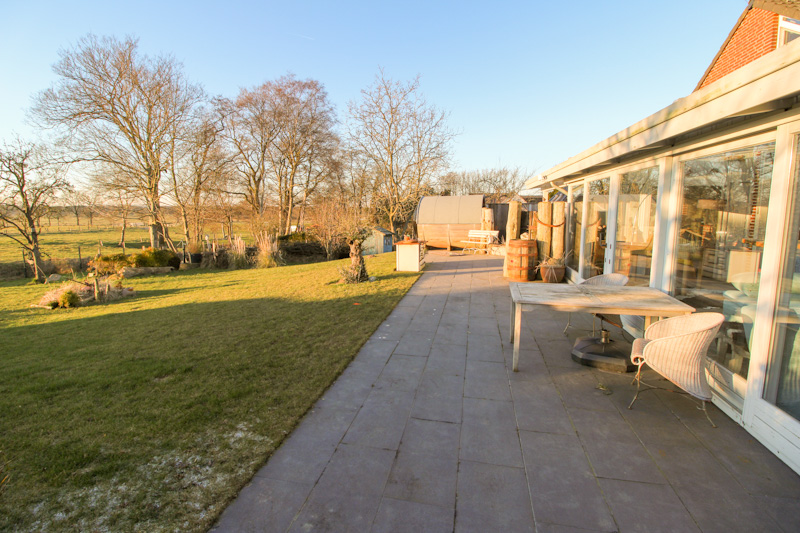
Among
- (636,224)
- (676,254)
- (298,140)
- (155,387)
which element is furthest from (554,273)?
(298,140)

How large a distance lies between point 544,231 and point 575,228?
2.45ft

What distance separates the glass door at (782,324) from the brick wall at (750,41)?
9.64m

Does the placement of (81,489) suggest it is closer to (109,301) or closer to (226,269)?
(109,301)

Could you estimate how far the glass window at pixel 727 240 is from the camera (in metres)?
2.66

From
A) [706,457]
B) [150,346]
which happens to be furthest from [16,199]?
[706,457]

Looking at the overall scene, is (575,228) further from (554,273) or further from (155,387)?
(155,387)

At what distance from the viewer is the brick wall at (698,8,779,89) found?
845 centimetres

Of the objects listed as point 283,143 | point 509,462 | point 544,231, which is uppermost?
point 283,143

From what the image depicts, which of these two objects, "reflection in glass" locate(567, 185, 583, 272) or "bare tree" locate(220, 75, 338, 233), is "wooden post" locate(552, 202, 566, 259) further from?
"bare tree" locate(220, 75, 338, 233)

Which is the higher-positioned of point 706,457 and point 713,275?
point 713,275

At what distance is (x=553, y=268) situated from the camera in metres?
7.39

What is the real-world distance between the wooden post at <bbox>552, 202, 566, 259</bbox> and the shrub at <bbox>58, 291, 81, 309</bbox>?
1019 centimetres

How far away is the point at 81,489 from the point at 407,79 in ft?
61.6

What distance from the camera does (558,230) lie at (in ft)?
27.1
